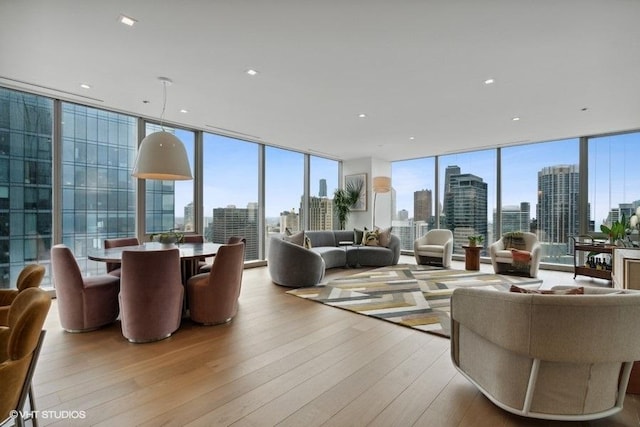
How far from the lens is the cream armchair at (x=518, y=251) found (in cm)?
545

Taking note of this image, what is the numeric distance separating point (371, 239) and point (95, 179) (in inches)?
206

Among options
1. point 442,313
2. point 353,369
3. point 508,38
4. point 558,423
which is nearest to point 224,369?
point 353,369

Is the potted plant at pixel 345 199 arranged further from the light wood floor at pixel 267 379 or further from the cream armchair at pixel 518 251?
the light wood floor at pixel 267 379

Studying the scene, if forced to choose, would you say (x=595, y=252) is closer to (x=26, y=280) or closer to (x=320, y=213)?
(x=320, y=213)

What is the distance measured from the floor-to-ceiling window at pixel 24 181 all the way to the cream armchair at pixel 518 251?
7.46 meters

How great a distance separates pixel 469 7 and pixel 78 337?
4.44 m

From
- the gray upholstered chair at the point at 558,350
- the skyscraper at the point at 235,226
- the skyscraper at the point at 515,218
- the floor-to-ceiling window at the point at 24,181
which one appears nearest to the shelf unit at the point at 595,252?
the skyscraper at the point at 515,218

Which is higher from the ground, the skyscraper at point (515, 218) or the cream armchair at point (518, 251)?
the skyscraper at point (515, 218)

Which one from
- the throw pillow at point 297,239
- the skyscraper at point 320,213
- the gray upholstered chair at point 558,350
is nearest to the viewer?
the gray upholstered chair at point 558,350

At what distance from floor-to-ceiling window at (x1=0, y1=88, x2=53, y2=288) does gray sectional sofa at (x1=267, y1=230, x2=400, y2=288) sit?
318cm

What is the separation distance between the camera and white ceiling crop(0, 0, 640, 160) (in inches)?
91.3

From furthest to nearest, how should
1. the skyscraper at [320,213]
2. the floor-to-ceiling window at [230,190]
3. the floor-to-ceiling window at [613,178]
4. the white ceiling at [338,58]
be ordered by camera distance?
1. the skyscraper at [320,213]
2. the floor-to-ceiling window at [230,190]
3. the floor-to-ceiling window at [613,178]
4. the white ceiling at [338,58]

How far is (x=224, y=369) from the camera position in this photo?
7.42ft

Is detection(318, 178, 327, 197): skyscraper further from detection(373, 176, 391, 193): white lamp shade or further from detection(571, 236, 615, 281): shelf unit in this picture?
detection(571, 236, 615, 281): shelf unit
